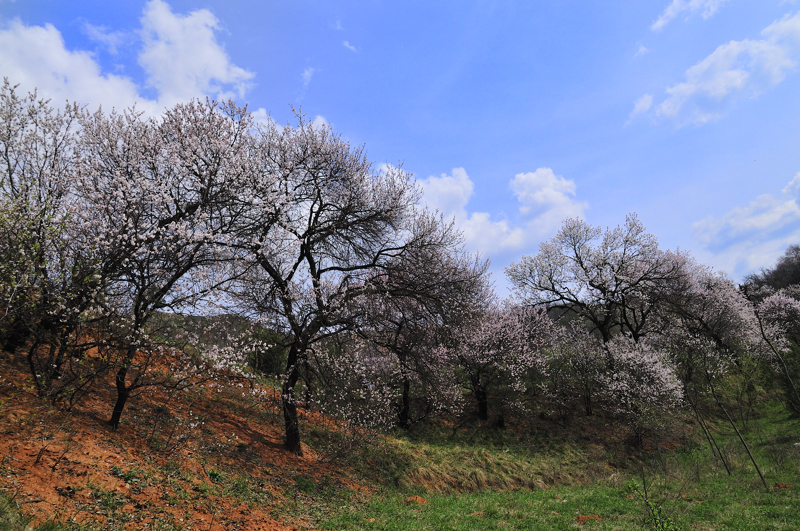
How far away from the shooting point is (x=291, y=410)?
1120cm

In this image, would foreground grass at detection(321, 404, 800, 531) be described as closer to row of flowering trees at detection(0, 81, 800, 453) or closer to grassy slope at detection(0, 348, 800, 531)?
grassy slope at detection(0, 348, 800, 531)

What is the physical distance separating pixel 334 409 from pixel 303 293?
12.6 feet

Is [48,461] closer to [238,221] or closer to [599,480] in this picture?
[238,221]

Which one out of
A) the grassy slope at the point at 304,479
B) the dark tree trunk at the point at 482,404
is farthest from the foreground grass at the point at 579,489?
the dark tree trunk at the point at 482,404

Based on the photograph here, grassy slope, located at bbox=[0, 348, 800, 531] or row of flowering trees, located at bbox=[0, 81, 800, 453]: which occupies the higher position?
row of flowering trees, located at bbox=[0, 81, 800, 453]

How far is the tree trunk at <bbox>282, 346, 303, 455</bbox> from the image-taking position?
36.0 feet

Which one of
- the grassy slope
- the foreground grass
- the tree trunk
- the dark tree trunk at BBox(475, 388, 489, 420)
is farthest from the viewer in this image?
the dark tree trunk at BBox(475, 388, 489, 420)

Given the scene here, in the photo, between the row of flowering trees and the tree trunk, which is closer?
the row of flowering trees

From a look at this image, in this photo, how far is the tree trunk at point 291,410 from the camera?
36.0 feet

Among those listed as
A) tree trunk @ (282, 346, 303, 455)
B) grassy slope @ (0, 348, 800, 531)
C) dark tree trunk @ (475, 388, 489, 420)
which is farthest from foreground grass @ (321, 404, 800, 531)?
tree trunk @ (282, 346, 303, 455)

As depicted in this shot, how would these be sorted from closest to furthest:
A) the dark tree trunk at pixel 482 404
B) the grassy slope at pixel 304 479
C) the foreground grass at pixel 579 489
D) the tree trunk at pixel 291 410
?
1. the grassy slope at pixel 304 479
2. the foreground grass at pixel 579 489
3. the tree trunk at pixel 291 410
4. the dark tree trunk at pixel 482 404

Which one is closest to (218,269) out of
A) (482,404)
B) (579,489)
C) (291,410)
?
(291,410)

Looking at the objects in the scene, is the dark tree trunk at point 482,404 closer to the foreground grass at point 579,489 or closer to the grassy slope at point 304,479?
the foreground grass at point 579,489

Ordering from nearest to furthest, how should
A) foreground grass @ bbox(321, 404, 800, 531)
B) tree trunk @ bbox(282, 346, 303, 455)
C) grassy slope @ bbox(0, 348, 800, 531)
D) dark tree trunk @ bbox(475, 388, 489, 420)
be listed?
grassy slope @ bbox(0, 348, 800, 531), foreground grass @ bbox(321, 404, 800, 531), tree trunk @ bbox(282, 346, 303, 455), dark tree trunk @ bbox(475, 388, 489, 420)
